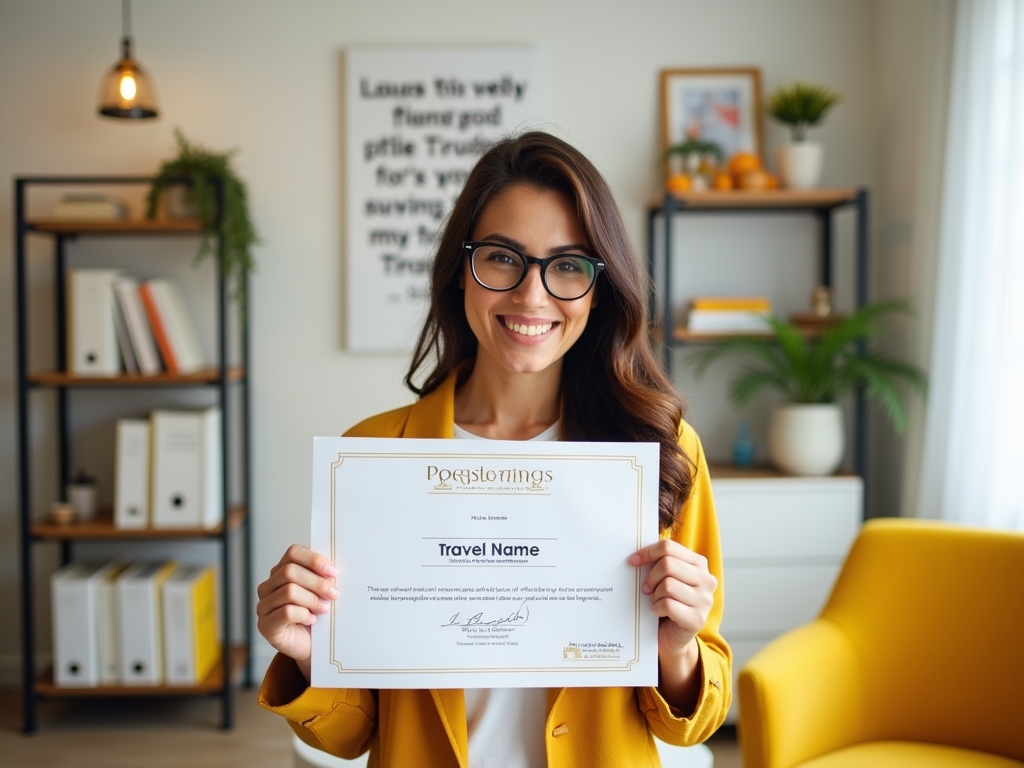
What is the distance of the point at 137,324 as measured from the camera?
9.96 ft

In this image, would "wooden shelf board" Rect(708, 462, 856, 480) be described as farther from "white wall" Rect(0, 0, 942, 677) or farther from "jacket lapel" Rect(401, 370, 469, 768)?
"jacket lapel" Rect(401, 370, 469, 768)

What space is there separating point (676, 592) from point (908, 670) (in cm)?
138

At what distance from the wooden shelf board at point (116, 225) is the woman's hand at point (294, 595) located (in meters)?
2.20

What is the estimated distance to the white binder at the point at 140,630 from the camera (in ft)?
9.99

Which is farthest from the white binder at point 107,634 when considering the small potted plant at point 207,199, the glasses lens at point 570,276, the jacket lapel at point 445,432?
the glasses lens at point 570,276

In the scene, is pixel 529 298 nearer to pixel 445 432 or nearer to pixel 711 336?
pixel 445 432

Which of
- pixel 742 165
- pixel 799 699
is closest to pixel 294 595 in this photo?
pixel 799 699

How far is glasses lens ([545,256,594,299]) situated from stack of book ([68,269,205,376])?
88.3 inches

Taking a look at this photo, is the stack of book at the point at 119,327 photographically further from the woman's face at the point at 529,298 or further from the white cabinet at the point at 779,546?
the woman's face at the point at 529,298

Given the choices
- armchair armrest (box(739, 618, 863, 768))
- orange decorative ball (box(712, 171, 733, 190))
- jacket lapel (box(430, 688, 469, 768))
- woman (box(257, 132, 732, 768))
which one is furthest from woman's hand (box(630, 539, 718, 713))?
orange decorative ball (box(712, 171, 733, 190))

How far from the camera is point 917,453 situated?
2951 mm

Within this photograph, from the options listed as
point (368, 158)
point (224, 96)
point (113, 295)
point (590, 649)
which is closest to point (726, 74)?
point (368, 158)

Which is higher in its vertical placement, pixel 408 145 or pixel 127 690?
pixel 408 145

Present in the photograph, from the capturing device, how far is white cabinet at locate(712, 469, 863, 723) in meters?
2.93
